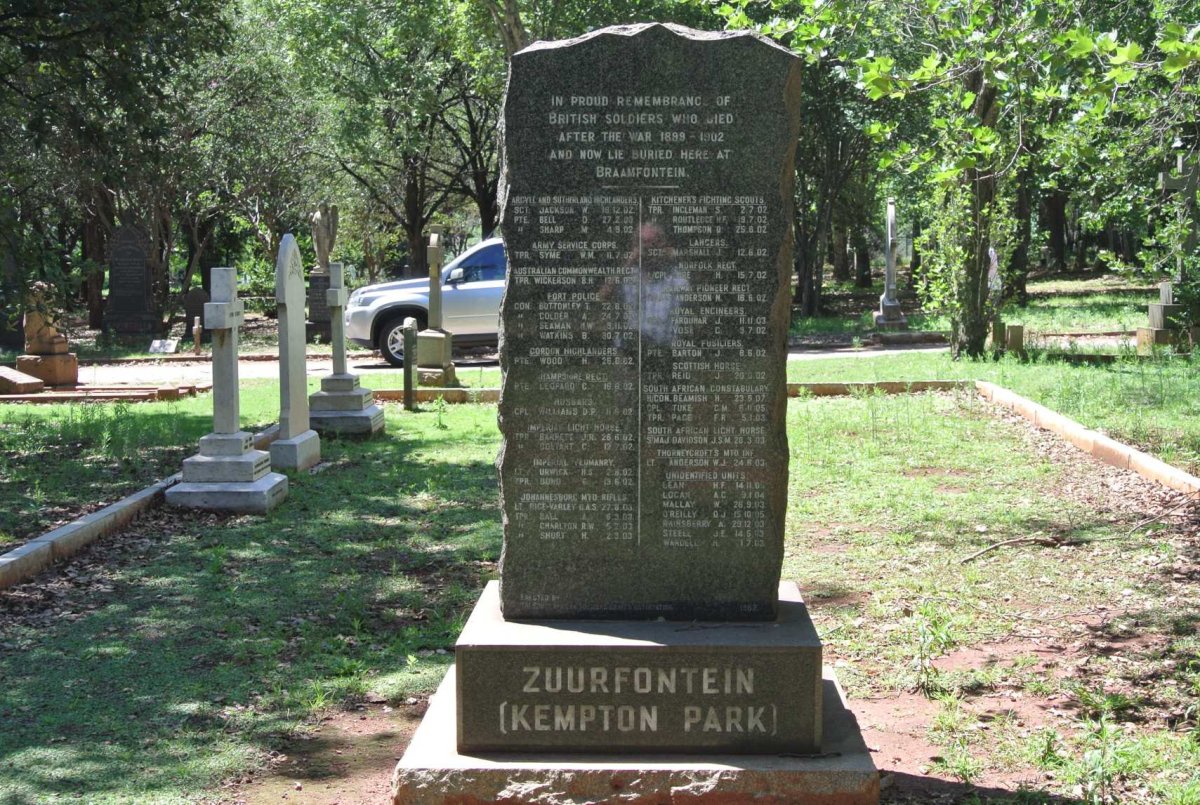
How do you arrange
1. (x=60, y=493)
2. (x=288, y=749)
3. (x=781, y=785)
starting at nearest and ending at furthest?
(x=781, y=785), (x=288, y=749), (x=60, y=493)

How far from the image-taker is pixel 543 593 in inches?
185

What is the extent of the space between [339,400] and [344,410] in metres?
0.12

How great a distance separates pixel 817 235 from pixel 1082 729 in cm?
2604

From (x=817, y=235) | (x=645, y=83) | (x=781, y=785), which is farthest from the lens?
(x=817, y=235)

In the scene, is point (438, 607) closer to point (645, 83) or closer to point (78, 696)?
point (78, 696)

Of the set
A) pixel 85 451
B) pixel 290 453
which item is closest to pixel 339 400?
pixel 290 453

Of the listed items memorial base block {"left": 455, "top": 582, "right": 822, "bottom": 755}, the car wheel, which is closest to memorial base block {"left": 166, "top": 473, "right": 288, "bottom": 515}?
memorial base block {"left": 455, "top": 582, "right": 822, "bottom": 755}

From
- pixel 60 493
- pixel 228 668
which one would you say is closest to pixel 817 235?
pixel 60 493

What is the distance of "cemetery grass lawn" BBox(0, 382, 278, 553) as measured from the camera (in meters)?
9.41

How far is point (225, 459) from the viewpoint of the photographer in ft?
31.7

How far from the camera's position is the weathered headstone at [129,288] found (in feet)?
90.7

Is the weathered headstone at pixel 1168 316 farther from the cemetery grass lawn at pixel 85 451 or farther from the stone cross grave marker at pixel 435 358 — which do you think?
the cemetery grass lawn at pixel 85 451

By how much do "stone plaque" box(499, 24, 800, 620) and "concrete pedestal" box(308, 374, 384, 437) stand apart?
8.54m

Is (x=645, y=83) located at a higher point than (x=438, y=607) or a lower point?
higher
